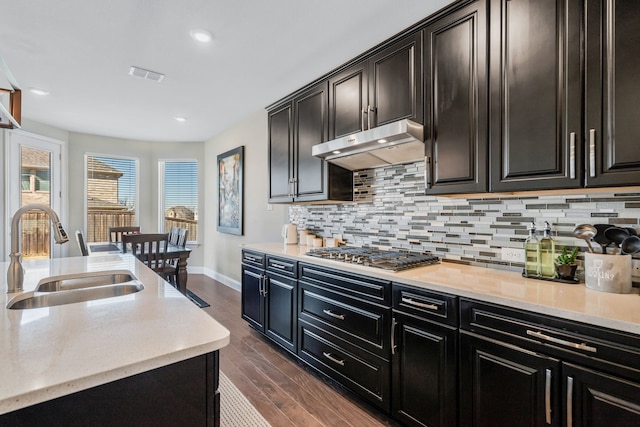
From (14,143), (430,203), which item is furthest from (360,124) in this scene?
(14,143)

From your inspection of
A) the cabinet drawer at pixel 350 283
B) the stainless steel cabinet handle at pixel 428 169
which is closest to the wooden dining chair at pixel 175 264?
the cabinet drawer at pixel 350 283

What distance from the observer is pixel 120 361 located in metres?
0.74

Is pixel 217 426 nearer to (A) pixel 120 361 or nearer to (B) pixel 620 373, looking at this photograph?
(A) pixel 120 361

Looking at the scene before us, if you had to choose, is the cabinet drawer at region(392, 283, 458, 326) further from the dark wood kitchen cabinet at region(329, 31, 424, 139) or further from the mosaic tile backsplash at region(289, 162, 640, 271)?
the dark wood kitchen cabinet at region(329, 31, 424, 139)

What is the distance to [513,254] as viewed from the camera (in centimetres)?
191

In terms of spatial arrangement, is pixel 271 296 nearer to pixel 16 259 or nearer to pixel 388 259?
pixel 388 259

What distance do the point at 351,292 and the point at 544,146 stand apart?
4.41 feet

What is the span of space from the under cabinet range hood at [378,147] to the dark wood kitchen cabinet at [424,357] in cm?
93

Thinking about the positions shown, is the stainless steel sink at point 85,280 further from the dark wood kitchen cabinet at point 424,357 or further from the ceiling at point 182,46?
the dark wood kitchen cabinet at point 424,357

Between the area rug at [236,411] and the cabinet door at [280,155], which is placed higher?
the cabinet door at [280,155]

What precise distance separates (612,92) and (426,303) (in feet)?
4.13

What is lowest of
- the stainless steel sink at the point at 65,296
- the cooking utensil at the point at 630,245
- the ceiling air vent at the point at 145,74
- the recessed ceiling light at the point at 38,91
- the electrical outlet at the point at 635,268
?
the stainless steel sink at the point at 65,296

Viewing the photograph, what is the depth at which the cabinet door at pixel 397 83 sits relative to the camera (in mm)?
2064

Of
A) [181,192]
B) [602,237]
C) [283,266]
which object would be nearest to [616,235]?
[602,237]
